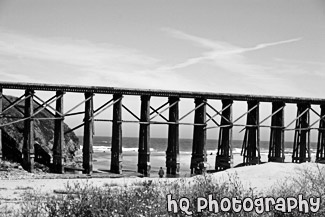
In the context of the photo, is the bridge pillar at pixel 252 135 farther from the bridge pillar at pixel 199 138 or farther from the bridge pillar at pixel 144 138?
the bridge pillar at pixel 144 138

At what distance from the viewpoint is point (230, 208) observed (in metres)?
8.24

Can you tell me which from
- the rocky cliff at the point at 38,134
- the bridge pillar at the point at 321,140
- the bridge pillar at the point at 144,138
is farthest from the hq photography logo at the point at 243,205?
the bridge pillar at the point at 321,140

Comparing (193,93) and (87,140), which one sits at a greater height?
(193,93)

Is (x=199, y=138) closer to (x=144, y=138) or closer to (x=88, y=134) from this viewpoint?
(x=144, y=138)

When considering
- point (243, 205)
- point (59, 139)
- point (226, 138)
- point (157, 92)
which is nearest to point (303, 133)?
point (226, 138)

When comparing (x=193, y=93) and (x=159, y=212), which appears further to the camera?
(x=193, y=93)

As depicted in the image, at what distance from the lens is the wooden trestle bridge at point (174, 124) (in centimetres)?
2092

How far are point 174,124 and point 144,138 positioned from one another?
196 centimetres

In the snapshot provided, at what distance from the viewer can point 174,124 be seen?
23.8 m

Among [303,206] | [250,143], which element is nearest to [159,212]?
[303,206]

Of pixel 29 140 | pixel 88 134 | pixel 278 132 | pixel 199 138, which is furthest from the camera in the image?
pixel 278 132

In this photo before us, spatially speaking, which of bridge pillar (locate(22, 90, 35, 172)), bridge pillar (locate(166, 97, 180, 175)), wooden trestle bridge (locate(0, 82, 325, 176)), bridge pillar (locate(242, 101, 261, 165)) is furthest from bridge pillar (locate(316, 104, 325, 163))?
bridge pillar (locate(22, 90, 35, 172))

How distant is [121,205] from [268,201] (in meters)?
3.01

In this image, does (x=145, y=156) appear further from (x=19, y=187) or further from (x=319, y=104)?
(x=319, y=104)
